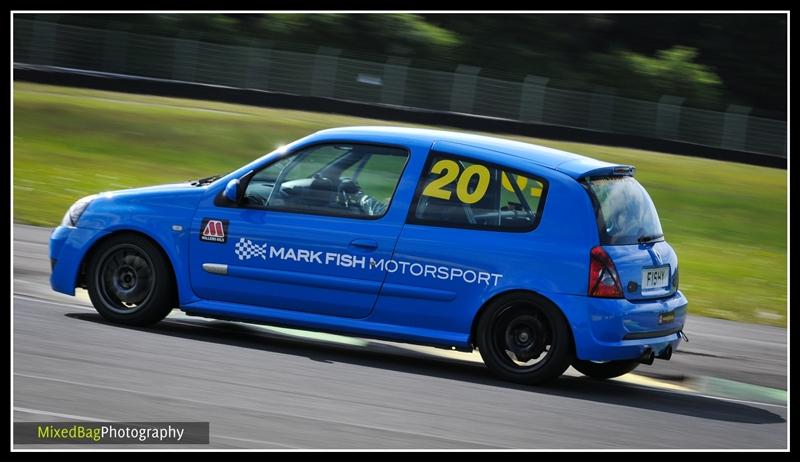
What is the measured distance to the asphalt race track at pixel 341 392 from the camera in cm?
622

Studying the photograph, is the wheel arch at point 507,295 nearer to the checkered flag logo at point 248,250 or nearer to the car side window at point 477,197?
the car side window at point 477,197

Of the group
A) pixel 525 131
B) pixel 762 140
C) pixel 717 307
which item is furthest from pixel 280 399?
pixel 762 140

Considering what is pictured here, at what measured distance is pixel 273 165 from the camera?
27.0 ft

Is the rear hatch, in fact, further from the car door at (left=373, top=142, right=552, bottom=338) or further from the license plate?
the car door at (left=373, top=142, right=552, bottom=338)

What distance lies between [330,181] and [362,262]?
0.63 meters

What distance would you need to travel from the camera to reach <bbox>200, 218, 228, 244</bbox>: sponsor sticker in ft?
26.7

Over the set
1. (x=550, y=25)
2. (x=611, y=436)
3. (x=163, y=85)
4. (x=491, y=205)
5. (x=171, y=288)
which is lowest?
(x=611, y=436)

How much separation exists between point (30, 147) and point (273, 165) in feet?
47.6

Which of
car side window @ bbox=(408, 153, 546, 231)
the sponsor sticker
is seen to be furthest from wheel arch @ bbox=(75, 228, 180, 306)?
car side window @ bbox=(408, 153, 546, 231)

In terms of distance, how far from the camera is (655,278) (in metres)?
7.91

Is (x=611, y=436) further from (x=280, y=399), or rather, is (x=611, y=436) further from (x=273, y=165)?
(x=273, y=165)

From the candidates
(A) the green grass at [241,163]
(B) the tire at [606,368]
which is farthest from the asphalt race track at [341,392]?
(A) the green grass at [241,163]

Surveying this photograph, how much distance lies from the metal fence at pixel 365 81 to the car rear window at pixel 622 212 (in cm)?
2470

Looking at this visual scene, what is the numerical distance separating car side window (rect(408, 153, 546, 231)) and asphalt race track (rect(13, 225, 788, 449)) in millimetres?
1034
